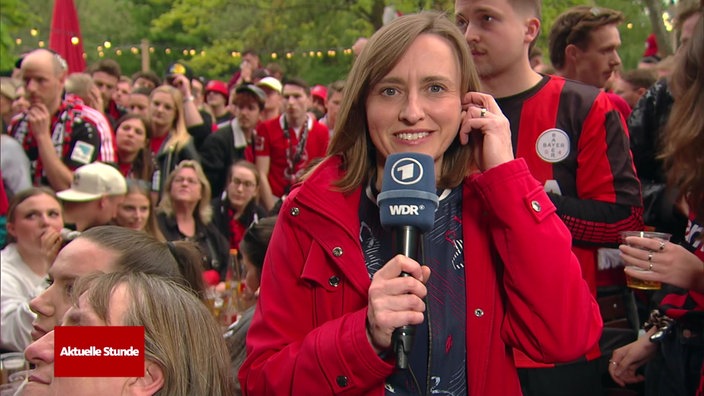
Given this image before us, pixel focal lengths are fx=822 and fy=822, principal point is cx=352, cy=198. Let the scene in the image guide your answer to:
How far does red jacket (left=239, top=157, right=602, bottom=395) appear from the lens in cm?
198

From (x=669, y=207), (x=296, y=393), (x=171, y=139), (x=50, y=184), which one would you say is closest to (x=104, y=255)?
(x=296, y=393)

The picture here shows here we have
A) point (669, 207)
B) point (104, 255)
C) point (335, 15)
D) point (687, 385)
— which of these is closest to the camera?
point (687, 385)

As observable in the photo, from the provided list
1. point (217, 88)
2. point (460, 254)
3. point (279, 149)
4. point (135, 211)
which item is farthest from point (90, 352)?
point (217, 88)

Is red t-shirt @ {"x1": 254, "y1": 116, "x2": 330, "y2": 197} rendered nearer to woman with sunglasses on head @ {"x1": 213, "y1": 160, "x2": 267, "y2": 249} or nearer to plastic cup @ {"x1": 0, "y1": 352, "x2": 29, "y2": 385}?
woman with sunglasses on head @ {"x1": 213, "y1": 160, "x2": 267, "y2": 249}

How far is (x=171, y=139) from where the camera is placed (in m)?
8.28

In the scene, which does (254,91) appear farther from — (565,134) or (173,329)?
(173,329)

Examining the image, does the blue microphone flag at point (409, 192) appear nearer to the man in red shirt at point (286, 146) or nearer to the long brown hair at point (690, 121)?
the long brown hair at point (690, 121)

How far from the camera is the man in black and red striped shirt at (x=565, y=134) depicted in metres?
2.92

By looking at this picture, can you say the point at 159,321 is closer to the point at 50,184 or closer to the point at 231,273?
the point at 231,273

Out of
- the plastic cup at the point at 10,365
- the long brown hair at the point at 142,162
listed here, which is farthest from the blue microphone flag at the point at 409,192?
the long brown hair at the point at 142,162

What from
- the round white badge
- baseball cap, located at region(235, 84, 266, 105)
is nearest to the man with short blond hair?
baseball cap, located at region(235, 84, 266, 105)

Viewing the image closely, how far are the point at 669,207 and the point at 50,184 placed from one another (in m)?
4.33

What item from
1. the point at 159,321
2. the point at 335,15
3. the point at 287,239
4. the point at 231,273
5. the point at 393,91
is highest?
the point at 335,15

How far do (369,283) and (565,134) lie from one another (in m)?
1.22
